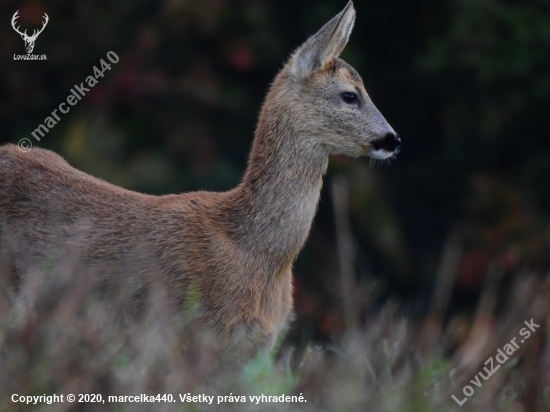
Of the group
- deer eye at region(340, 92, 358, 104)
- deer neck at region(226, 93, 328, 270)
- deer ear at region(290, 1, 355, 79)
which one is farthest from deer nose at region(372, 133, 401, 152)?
deer ear at region(290, 1, 355, 79)

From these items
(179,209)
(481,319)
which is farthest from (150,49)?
(481,319)

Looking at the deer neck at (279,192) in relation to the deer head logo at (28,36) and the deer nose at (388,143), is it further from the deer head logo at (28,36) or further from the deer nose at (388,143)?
the deer head logo at (28,36)

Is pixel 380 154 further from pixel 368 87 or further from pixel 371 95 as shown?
pixel 368 87

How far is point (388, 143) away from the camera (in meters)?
6.21

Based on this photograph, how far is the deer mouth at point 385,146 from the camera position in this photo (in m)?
6.20

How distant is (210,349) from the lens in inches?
129

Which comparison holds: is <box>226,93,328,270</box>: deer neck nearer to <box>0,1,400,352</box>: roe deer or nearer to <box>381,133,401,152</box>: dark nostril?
<box>0,1,400,352</box>: roe deer

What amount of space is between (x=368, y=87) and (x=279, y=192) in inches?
448

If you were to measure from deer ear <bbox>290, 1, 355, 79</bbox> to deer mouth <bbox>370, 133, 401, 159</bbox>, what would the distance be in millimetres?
591

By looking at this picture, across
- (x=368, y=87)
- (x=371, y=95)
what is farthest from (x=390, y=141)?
(x=368, y=87)

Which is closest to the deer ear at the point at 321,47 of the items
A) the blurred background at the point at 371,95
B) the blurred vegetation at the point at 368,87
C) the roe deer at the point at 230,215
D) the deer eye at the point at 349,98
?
the roe deer at the point at 230,215

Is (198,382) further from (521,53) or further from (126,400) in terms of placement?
(521,53)

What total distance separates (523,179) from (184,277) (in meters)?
10.7

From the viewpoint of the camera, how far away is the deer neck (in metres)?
5.77
